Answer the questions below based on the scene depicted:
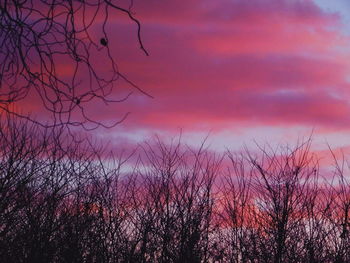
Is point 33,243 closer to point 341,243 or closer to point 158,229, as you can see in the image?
point 158,229

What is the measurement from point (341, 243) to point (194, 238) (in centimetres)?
427

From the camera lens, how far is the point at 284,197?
1694 cm

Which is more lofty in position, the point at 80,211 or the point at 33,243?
the point at 80,211

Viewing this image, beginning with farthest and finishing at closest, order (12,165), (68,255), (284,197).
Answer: (68,255)
(284,197)
(12,165)

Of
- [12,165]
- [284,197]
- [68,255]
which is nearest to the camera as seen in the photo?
[12,165]

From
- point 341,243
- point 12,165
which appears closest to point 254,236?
point 341,243

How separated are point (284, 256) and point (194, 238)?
2.69 m

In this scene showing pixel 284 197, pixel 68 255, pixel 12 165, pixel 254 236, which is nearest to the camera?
pixel 12 165

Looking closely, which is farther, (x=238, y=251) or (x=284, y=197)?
(x=238, y=251)

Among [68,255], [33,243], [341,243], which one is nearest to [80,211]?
[68,255]

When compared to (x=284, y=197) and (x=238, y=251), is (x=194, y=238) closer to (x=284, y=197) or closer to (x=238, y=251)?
(x=238, y=251)

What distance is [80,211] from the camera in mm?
20219

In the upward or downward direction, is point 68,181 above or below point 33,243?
above

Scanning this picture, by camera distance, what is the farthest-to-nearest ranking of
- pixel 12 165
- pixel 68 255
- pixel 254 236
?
pixel 68 255 < pixel 254 236 < pixel 12 165
